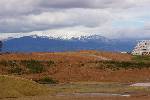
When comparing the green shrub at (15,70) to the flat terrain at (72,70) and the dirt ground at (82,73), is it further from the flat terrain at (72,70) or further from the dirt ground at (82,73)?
the dirt ground at (82,73)

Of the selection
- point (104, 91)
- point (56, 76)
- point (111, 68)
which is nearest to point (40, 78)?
point (56, 76)

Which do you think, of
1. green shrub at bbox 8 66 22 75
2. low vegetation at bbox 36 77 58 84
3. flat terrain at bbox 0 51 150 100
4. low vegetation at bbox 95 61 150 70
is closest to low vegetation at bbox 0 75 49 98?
low vegetation at bbox 36 77 58 84

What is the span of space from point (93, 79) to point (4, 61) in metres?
24.5

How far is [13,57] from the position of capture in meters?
118

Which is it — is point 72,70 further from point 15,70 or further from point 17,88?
point 17,88

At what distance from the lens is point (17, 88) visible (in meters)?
64.0

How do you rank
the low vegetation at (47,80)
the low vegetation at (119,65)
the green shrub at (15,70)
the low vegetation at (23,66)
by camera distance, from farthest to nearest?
the low vegetation at (119,65) < the low vegetation at (23,66) < the green shrub at (15,70) < the low vegetation at (47,80)

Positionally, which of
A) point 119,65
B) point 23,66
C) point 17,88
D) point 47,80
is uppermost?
point 23,66

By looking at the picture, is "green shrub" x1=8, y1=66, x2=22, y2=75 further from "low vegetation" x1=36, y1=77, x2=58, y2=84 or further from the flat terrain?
"low vegetation" x1=36, y1=77, x2=58, y2=84

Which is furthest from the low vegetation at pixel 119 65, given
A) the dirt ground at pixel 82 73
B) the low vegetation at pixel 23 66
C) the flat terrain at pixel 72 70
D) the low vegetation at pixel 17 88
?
the low vegetation at pixel 17 88

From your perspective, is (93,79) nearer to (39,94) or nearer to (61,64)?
(61,64)

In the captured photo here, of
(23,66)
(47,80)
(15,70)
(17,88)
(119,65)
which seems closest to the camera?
(17,88)

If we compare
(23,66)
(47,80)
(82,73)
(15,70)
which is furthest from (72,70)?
(15,70)

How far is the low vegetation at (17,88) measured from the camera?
61.4m
